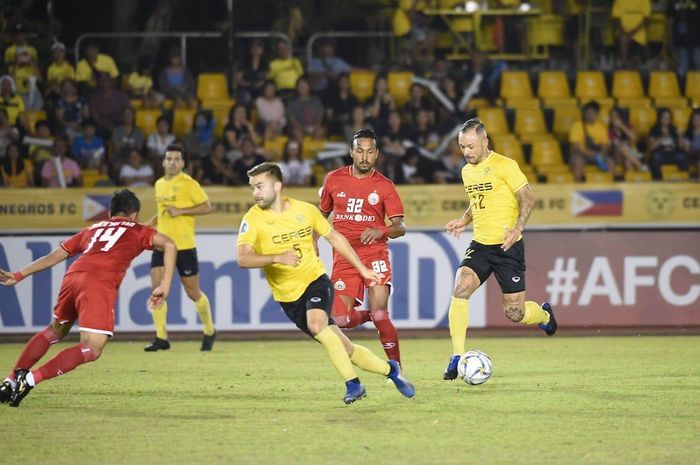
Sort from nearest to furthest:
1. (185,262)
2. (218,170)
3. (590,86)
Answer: (185,262)
(218,170)
(590,86)

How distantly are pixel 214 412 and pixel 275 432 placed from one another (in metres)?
1.08

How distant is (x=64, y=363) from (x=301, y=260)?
75.4 inches

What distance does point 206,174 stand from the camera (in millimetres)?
18156

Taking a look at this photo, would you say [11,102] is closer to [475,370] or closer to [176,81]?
[176,81]

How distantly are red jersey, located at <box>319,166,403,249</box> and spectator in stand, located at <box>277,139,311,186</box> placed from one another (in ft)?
22.2

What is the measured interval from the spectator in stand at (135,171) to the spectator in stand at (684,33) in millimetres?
9401

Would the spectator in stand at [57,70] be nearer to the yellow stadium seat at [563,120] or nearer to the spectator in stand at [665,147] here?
the yellow stadium seat at [563,120]

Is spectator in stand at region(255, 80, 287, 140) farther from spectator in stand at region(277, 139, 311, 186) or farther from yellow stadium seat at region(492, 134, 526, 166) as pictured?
yellow stadium seat at region(492, 134, 526, 166)

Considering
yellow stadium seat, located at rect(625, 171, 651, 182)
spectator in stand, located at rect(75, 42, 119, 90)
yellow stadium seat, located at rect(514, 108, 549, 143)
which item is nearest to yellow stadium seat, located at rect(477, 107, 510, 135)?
yellow stadium seat, located at rect(514, 108, 549, 143)

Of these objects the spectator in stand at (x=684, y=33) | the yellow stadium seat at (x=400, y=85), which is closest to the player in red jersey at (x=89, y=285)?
the yellow stadium seat at (x=400, y=85)

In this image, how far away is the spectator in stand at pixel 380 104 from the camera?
19.4m

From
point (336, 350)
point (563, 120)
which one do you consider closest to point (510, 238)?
point (336, 350)

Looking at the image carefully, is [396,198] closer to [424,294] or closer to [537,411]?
[537,411]

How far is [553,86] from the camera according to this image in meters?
21.4
